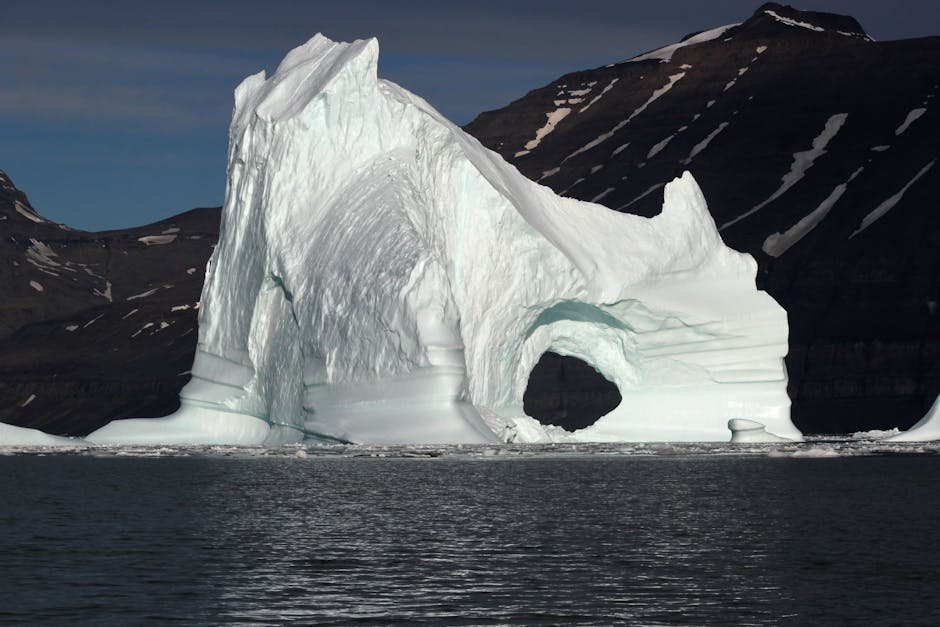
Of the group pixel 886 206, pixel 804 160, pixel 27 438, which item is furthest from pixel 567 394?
pixel 27 438

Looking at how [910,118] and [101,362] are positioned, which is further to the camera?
[101,362]

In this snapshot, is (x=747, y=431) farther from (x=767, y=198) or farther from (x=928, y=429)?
(x=767, y=198)

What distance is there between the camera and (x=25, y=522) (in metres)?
29.3

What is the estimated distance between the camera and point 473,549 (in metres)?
24.4

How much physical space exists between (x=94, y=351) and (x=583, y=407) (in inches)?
2549

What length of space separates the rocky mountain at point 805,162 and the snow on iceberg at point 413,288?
137 ft

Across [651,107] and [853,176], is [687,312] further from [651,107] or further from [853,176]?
[651,107]

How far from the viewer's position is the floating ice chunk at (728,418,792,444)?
151ft

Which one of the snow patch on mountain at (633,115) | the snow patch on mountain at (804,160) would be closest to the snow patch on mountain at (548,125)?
the snow patch on mountain at (633,115)

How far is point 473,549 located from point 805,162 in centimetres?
9967

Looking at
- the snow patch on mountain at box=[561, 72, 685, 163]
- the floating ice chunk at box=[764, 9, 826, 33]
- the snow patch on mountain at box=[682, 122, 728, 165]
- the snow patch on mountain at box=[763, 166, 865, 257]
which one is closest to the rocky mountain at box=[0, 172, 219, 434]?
the snow patch on mountain at box=[561, 72, 685, 163]

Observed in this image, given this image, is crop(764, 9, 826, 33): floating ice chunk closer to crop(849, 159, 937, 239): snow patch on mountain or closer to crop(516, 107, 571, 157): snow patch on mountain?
crop(516, 107, 571, 157): snow patch on mountain

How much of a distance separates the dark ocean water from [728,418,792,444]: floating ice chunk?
3364 millimetres

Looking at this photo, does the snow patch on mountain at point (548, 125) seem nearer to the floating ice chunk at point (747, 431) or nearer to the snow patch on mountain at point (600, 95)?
the snow patch on mountain at point (600, 95)
